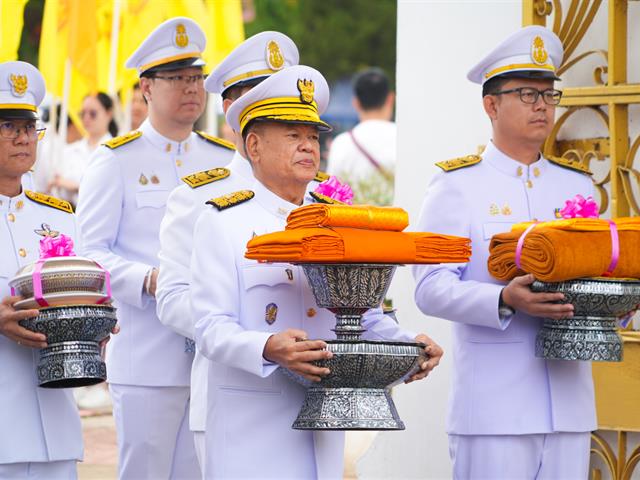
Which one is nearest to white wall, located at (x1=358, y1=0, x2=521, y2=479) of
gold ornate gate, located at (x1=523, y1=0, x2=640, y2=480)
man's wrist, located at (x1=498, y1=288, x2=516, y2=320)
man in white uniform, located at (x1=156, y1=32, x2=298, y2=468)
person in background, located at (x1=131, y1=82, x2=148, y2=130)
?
gold ornate gate, located at (x1=523, y1=0, x2=640, y2=480)

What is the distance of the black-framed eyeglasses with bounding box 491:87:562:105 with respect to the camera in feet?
18.7

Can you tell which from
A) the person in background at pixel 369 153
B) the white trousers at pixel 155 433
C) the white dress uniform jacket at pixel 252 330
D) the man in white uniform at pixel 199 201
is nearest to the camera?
the white dress uniform jacket at pixel 252 330

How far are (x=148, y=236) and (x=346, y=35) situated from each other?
978 inches

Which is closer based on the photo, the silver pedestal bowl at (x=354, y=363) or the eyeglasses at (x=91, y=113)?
the silver pedestal bowl at (x=354, y=363)

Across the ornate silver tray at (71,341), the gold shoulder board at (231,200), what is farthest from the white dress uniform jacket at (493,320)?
the ornate silver tray at (71,341)

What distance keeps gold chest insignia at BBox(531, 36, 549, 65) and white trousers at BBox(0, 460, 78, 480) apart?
7.36ft

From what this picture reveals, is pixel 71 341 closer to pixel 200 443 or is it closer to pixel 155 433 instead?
pixel 200 443

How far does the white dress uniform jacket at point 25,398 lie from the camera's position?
17.0ft

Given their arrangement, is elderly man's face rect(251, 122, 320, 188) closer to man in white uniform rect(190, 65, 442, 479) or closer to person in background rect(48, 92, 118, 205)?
man in white uniform rect(190, 65, 442, 479)

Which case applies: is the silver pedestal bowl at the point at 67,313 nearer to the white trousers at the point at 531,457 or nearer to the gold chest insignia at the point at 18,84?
the gold chest insignia at the point at 18,84

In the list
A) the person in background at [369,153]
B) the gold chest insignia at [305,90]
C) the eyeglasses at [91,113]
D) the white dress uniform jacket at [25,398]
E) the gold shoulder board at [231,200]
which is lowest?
the white dress uniform jacket at [25,398]

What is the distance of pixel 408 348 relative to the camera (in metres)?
4.46

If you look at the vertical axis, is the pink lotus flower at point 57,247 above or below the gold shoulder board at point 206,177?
below

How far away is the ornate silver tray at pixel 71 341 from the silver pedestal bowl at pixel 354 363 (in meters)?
0.85
